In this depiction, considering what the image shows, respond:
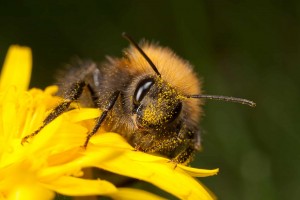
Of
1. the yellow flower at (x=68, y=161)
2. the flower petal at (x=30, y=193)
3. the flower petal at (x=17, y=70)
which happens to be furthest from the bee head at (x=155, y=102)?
the flower petal at (x=17, y=70)

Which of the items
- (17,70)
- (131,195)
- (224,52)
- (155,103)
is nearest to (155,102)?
(155,103)

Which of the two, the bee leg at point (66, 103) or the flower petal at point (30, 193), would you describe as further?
the bee leg at point (66, 103)

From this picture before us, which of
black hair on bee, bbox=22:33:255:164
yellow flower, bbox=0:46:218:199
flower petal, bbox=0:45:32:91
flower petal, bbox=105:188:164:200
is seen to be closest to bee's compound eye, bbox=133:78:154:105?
black hair on bee, bbox=22:33:255:164

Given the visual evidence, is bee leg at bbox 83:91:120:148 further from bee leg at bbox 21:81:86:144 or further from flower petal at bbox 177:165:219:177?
flower petal at bbox 177:165:219:177

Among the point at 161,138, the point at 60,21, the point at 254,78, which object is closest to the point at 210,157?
the point at 254,78

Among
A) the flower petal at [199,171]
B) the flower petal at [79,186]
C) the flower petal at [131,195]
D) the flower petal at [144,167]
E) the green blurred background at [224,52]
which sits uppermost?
the green blurred background at [224,52]

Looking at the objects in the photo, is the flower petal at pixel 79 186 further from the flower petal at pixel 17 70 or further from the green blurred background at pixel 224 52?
the green blurred background at pixel 224 52
